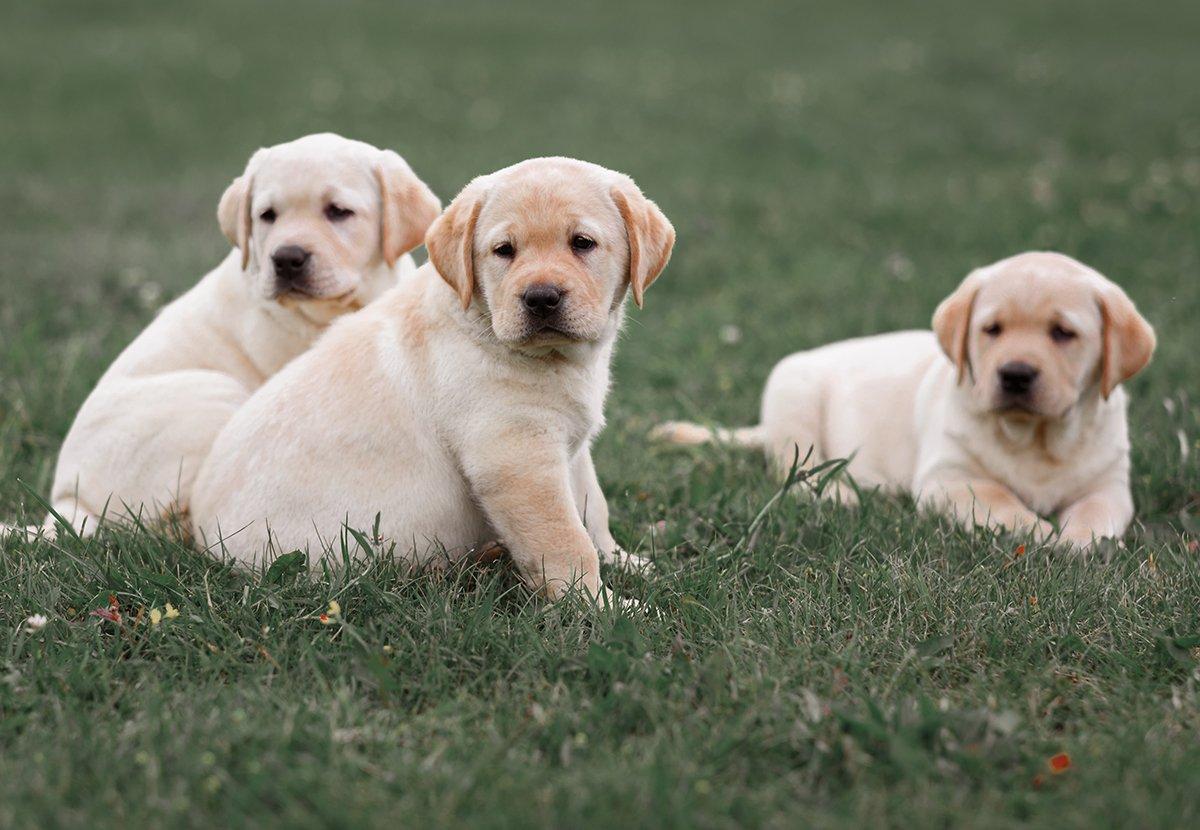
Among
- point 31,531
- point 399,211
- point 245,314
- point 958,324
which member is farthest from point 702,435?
point 31,531

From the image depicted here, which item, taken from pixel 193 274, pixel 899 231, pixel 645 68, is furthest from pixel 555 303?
pixel 645 68

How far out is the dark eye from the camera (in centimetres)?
459

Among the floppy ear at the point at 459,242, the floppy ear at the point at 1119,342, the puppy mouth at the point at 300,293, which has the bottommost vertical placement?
the floppy ear at the point at 1119,342

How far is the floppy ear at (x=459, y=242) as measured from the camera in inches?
141

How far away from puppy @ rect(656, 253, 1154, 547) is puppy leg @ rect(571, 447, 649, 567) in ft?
2.69

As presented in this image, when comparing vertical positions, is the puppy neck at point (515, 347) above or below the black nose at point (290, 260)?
below

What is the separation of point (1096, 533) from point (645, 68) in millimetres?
11511

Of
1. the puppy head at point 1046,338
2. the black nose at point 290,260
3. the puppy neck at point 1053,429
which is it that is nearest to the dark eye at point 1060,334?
the puppy head at point 1046,338

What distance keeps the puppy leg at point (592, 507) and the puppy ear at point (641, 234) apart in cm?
66

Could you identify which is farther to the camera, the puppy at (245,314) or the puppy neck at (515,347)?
the puppy at (245,314)

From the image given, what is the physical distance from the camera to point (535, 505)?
3.60 m

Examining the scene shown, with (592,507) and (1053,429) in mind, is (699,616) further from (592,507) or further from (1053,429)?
(1053,429)

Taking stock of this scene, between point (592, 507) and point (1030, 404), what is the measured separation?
67.7 inches

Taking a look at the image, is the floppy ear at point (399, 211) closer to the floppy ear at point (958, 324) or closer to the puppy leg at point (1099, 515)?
the floppy ear at point (958, 324)
